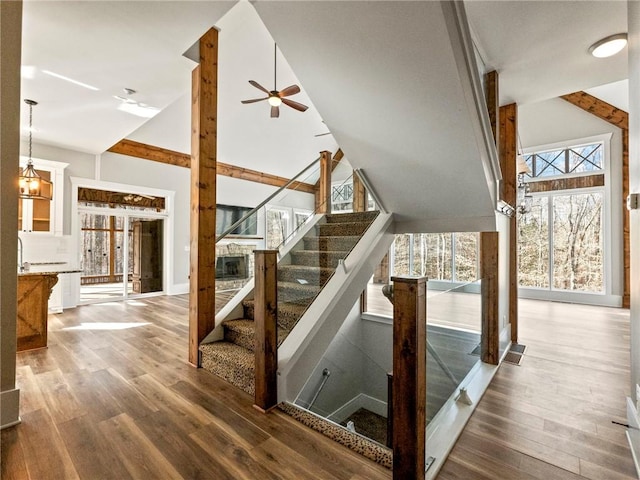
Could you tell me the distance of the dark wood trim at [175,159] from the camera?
6.06m

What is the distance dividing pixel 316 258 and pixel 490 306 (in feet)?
6.38

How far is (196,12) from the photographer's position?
237 cm

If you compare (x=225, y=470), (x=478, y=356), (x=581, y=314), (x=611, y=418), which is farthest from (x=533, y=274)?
(x=225, y=470)

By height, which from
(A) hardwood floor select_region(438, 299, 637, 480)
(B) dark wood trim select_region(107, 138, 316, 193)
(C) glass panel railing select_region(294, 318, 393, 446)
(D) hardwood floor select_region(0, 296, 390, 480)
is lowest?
(C) glass panel railing select_region(294, 318, 393, 446)

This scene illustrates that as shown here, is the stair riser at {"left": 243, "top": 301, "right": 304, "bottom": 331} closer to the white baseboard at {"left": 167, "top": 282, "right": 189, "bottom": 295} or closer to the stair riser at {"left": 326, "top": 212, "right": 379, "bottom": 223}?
the stair riser at {"left": 326, "top": 212, "right": 379, "bottom": 223}

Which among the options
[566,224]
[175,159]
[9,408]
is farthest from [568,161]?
[9,408]

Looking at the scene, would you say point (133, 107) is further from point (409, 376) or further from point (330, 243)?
point (409, 376)

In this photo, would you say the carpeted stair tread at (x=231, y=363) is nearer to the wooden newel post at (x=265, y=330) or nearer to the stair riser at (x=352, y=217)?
the wooden newel post at (x=265, y=330)

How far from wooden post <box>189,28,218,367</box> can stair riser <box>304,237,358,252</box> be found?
1.26 metres

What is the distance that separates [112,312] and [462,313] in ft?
17.8

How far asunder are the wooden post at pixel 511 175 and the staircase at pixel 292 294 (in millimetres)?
1774

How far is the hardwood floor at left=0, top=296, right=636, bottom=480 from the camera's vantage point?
5.24 ft

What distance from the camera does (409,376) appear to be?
1.45m

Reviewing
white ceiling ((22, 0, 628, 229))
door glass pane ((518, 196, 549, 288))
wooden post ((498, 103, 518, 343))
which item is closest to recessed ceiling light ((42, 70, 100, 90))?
white ceiling ((22, 0, 628, 229))
